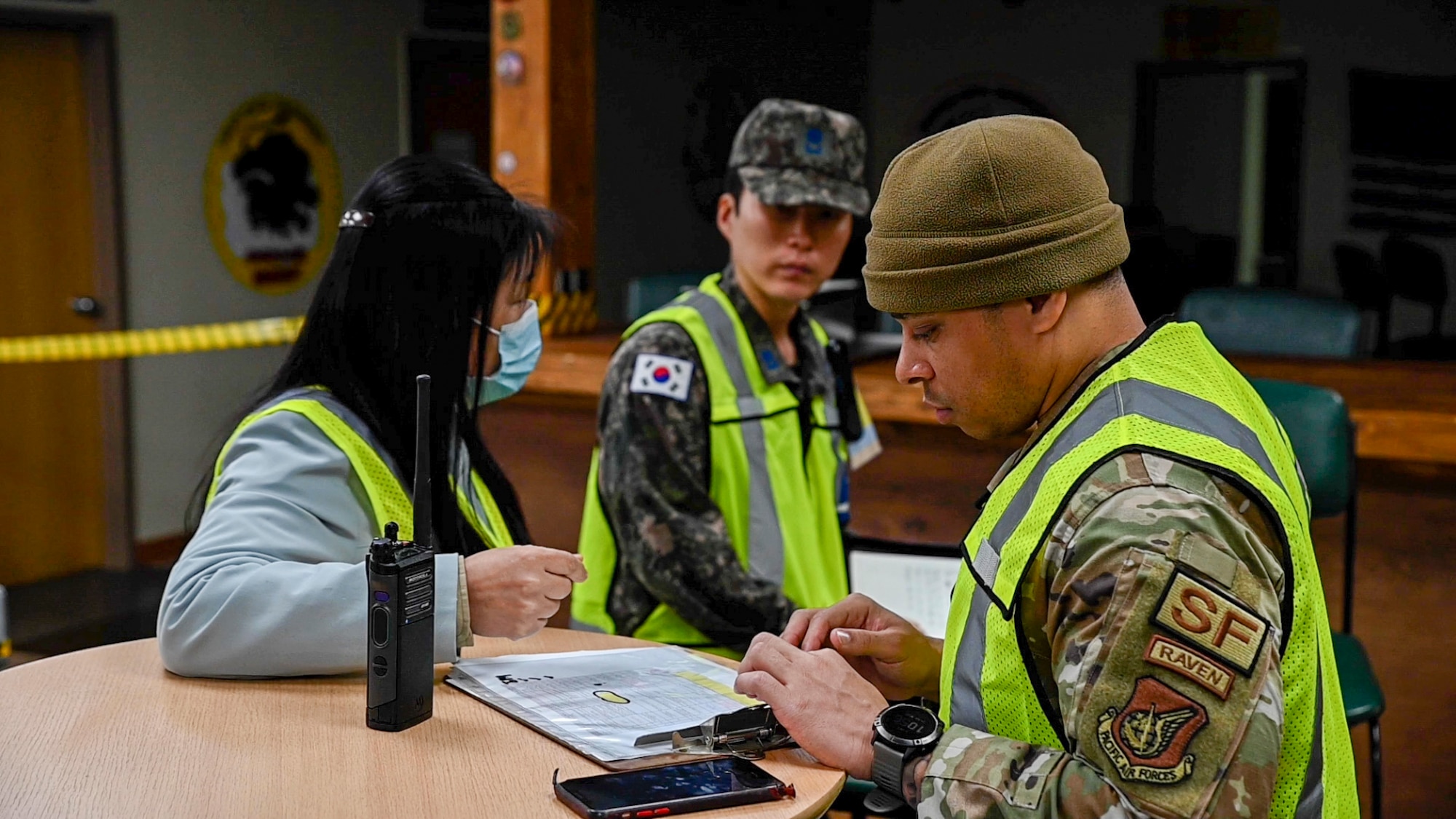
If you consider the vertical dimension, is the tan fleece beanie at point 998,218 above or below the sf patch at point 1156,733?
above

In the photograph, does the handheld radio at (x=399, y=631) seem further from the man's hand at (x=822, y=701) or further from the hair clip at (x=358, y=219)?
the hair clip at (x=358, y=219)

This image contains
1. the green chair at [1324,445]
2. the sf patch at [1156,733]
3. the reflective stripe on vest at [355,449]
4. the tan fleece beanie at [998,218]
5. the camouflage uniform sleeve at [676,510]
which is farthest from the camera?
the green chair at [1324,445]

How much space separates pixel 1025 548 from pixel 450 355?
0.83m

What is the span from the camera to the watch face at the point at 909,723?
1.25 m

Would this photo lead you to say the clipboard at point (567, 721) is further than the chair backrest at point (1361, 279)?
No

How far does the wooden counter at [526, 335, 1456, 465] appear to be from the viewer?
10.3 feet

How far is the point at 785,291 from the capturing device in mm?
2535

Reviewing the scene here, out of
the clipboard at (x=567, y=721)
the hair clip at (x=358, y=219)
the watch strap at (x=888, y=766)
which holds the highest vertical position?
the hair clip at (x=358, y=219)

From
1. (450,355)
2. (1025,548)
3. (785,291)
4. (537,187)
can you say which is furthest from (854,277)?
(1025,548)

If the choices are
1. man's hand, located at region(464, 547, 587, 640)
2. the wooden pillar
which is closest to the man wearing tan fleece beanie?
man's hand, located at region(464, 547, 587, 640)

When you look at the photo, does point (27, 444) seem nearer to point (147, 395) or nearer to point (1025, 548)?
point (147, 395)

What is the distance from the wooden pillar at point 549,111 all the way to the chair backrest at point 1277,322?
2.04m

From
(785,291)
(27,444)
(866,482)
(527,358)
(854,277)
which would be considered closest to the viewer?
(527,358)

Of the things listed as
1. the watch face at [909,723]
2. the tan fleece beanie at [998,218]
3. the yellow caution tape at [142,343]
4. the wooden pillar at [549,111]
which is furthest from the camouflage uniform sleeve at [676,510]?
the yellow caution tape at [142,343]
